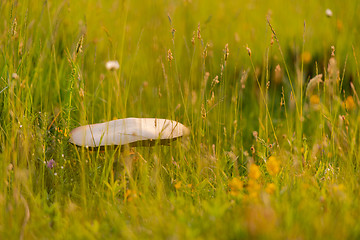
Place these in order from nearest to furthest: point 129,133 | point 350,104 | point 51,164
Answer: point 129,133, point 51,164, point 350,104

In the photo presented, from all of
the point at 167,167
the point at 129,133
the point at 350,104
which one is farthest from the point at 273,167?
the point at 350,104

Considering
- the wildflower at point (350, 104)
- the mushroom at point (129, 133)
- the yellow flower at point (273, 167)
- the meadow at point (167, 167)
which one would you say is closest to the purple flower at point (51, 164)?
the meadow at point (167, 167)

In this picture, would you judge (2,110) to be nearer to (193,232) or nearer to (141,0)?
(193,232)

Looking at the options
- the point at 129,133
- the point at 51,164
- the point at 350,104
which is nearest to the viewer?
the point at 129,133

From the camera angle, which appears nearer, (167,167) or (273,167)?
(273,167)

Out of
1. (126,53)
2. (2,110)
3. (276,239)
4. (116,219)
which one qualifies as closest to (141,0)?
(126,53)

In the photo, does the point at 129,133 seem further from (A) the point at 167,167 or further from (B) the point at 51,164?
(B) the point at 51,164

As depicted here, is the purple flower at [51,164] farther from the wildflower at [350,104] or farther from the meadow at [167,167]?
the wildflower at [350,104]

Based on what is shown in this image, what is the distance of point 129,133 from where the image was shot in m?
2.04

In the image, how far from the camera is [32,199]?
73.7 inches

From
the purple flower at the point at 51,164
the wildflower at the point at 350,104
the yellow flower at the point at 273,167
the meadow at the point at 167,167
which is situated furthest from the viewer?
the wildflower at the point at 350,104

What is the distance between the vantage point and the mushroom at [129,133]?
2.03 m

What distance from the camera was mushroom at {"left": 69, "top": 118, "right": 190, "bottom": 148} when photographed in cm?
203

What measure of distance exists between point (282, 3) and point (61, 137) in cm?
360
